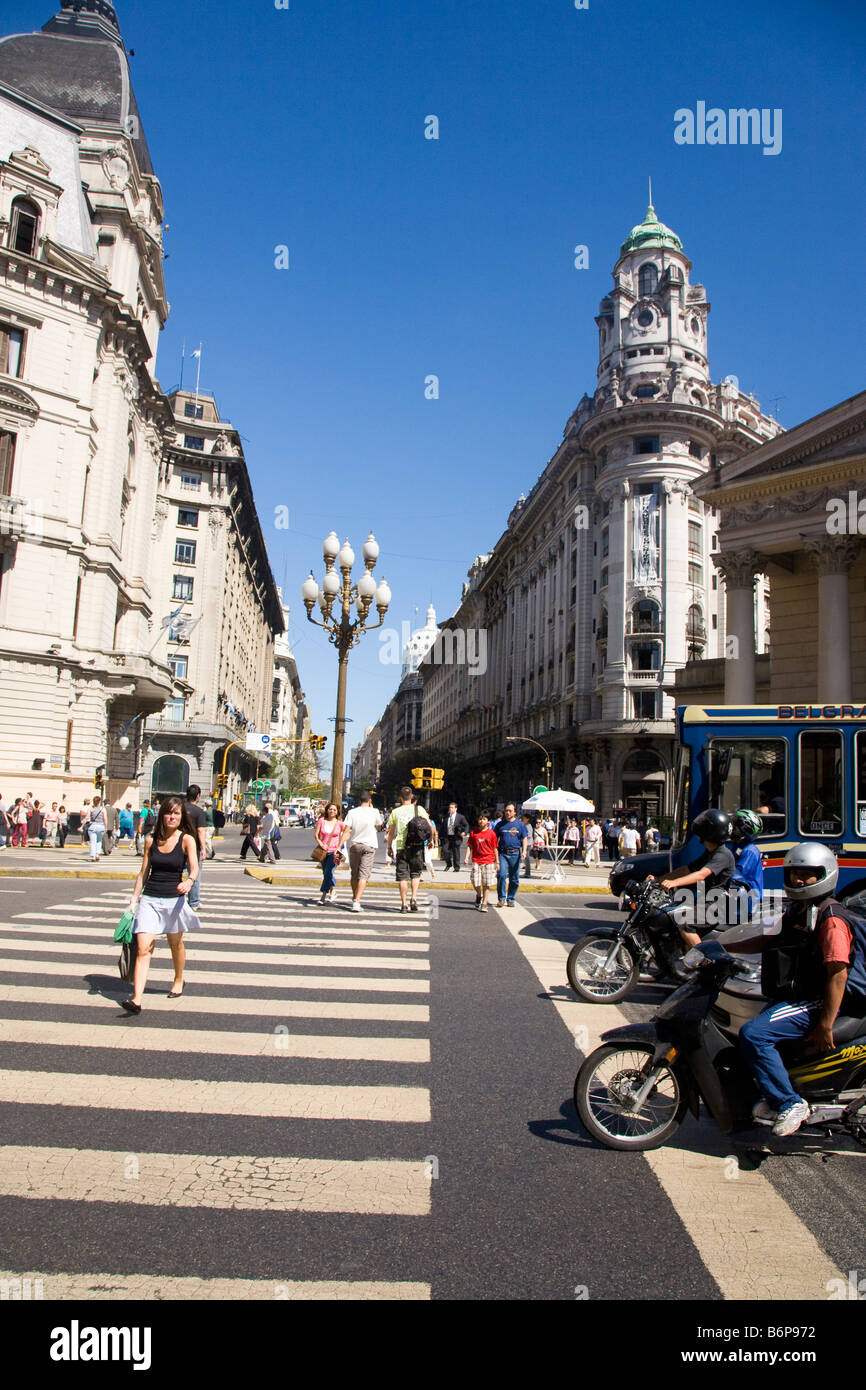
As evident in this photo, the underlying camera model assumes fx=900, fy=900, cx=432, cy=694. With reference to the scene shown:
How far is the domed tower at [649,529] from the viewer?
167ft

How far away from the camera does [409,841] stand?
45.7 feet

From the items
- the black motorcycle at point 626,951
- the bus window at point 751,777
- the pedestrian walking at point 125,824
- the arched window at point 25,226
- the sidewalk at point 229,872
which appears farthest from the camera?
the pedestrian walking at point 125,824

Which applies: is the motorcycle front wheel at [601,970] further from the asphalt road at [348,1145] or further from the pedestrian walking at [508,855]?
the pedestrian walking at [508,855]

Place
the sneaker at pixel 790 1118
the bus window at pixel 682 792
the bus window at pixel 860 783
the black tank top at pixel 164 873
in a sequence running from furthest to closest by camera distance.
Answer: the bus window at pixel 682 792 < the bus window at pixel 860 783 < the black tank top at pixel 164 873 < the sneaker at pixel 790 1118

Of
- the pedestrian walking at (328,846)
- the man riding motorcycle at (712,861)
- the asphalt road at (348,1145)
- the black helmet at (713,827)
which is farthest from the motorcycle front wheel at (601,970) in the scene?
the pedestrian walking at (328,846)

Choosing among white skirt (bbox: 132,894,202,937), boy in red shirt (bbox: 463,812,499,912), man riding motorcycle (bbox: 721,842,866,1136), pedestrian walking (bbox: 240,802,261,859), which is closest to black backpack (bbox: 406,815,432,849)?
boy in red shirt (bbox: 463,812,499,912)

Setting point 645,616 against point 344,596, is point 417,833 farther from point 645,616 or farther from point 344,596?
point 645,616

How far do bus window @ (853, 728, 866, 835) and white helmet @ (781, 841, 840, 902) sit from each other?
8.12 m

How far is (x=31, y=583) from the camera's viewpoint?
106 feet

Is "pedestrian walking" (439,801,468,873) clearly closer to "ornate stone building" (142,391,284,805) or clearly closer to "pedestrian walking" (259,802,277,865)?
"pedestrian walking" (259,802,277,865)

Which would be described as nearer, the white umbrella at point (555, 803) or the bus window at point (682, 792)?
the bus window at point (682, 792)

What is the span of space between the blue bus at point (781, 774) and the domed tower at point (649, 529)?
37.1 m

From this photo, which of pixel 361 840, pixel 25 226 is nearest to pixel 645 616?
pixel 25 226
